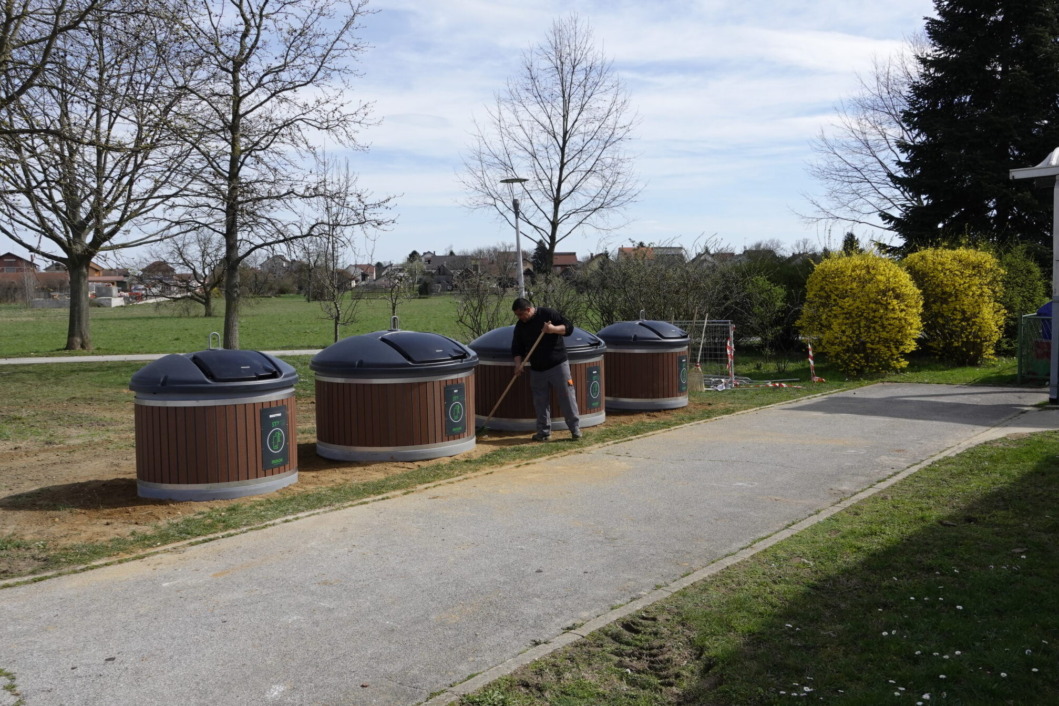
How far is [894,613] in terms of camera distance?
4582mm

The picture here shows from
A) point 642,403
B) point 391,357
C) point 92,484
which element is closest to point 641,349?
point 642,403

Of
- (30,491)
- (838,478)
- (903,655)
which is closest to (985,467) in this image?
(838,478)

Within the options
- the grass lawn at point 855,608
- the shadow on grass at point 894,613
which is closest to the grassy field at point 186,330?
the grass lawn at point 855,608

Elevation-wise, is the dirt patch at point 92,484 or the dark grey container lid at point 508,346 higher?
the dark grey container lid at point 508,346

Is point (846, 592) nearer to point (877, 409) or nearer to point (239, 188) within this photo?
point (877, 409)

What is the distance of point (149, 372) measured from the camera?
24.1 feet

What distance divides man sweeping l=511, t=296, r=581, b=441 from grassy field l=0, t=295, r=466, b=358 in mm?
11817

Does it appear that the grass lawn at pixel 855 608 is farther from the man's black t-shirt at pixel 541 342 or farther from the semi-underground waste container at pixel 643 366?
the semi-underground waste container at pixel 643 366

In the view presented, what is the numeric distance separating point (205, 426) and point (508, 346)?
4.45 m

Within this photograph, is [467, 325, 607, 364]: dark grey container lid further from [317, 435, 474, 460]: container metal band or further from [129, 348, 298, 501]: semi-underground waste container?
[129, 348, 298, 501]: semi-underground waste container

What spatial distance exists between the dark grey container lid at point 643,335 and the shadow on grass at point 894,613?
600 centimetres

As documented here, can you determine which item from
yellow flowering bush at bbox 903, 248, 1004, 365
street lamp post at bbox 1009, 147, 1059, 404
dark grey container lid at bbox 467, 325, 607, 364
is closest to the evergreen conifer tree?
yellow flowering bush at bbox 903, 248, 1004, 365

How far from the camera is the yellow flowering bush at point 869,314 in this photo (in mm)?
16578

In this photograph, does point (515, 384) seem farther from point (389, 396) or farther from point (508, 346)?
point (389, 396)
